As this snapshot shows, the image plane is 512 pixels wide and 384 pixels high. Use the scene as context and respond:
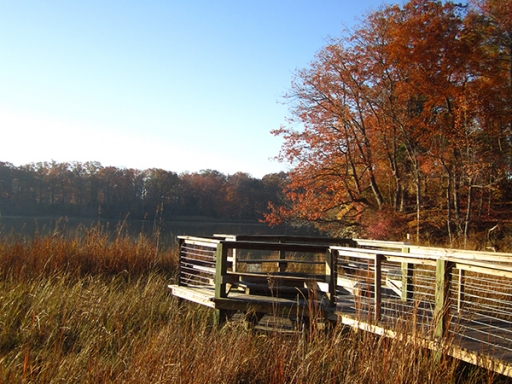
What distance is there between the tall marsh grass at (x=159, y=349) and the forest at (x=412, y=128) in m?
12.5

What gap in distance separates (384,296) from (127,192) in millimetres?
40872

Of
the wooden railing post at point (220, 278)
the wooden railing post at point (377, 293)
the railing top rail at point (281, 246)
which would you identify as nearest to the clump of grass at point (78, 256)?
the wooden railing post at point (220, 278)

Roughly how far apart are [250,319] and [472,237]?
37.9 feet

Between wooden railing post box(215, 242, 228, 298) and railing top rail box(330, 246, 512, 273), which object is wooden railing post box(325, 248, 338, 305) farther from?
wooden railing post box(215, 242, 228, 298)

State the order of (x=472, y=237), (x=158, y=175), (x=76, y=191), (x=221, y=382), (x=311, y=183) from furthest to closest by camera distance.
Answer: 1. (x=158, y=175)
2. (x=76, y=191)
3. (x=311, y=183)
4. (x=472, y=237)
5. (x=221, y=382)

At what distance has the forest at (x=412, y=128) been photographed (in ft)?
56.3

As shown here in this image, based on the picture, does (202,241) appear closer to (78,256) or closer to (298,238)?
(298,238)

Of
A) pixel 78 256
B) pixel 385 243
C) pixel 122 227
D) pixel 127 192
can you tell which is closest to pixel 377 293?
pixel 385 243

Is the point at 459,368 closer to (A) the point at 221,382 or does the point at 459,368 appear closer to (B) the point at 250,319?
(A) the point at 221,382

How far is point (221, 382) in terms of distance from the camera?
372 cm

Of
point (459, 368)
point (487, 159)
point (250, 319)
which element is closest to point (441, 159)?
point (487, 159)

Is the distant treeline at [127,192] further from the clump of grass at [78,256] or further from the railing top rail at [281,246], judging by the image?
the railing top rail at [281,246]

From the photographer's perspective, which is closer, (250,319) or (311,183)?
(250,319)

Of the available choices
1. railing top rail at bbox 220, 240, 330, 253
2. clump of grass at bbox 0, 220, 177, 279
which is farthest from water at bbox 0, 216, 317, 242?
railing top rail at bbox 220, 240, 330, 253
